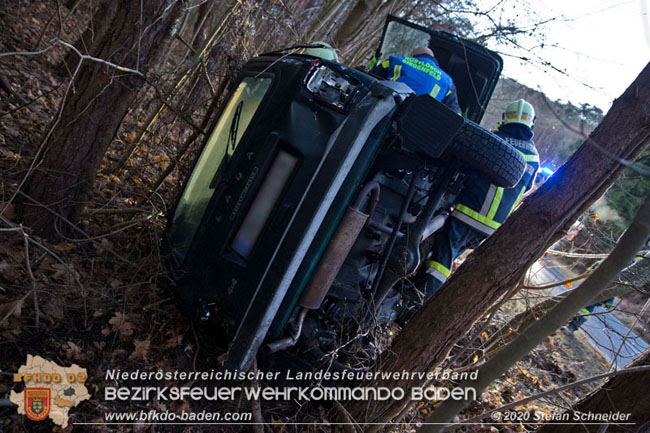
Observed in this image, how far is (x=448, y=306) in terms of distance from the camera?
236 centimetres

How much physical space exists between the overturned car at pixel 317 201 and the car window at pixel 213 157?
0.02 meters

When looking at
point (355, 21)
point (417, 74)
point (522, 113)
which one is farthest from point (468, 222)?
point (355, 21)

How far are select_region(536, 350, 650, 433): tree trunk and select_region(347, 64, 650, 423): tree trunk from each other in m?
0.79

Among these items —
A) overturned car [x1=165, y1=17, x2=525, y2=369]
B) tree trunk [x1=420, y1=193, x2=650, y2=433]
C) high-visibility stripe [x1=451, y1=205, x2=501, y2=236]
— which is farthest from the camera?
high-visibility stripe [x1=451, y1=205, x2=501, y2=236]

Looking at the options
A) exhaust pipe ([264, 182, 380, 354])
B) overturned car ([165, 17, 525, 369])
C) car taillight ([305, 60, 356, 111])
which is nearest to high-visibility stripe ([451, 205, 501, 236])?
overturned car ([165, 17, 525, 369])

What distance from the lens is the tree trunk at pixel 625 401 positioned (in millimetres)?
2293

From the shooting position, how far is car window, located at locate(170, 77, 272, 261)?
2631mm

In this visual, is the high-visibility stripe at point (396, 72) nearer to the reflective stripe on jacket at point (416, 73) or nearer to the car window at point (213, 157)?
the reflective stripe on jacket at point (416, 73)

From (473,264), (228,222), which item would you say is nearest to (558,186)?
(473,264)

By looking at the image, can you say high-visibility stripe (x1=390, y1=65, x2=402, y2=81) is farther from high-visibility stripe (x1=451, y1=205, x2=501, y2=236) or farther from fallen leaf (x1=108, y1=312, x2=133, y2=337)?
fallen leaf (x1=108, y1=312, x2=133, y2=337)

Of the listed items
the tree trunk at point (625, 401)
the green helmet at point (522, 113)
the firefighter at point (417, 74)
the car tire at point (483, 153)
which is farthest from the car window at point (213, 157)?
the green helmet at point (522, 113)

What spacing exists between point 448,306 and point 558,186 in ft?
2.82

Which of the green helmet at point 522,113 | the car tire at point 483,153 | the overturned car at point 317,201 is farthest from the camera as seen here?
the green helmet at point 522,113

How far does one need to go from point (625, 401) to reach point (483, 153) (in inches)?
63.6
